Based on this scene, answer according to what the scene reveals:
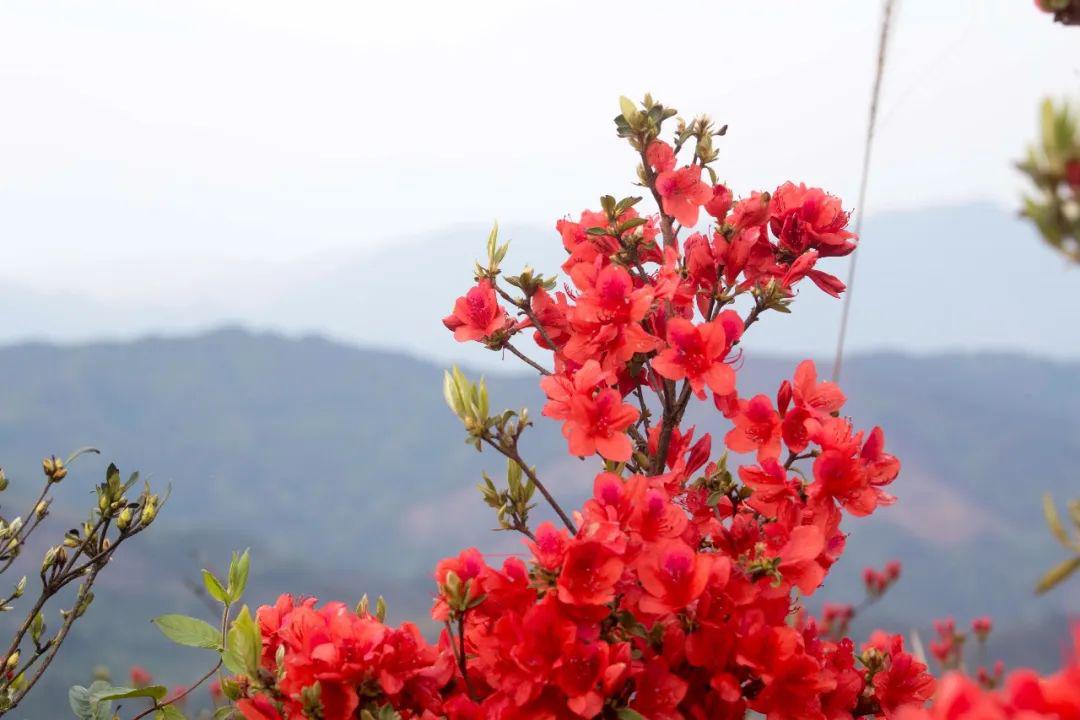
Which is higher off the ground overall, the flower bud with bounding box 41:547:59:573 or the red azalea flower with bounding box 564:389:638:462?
the red azalea flower with bounding box 564:389:638:462

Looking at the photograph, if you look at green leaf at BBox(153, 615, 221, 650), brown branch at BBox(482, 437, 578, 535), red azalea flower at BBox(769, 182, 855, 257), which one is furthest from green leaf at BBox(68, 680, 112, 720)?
red azalea flower at BBox(769, 182, 855, 257)

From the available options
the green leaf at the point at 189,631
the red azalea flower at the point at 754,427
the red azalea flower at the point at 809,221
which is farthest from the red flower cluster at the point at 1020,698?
the green leaf at the point at 189,631

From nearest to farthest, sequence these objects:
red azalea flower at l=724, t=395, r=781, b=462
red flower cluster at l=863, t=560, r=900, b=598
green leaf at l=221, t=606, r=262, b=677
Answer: green leaf at l=221, t=606, r=262, b=677 → red azalea flower at l=724, t=395, r=781, b=462 → red flower cluster at l=863, t=560, r=900, b=598

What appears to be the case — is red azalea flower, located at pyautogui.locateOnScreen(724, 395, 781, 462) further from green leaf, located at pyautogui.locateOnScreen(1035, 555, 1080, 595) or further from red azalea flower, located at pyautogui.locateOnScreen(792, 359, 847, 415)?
green leaf, located at pyautogui.locateOnScreen(1035, 555, 1080, 595)

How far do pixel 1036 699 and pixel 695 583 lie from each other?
46cm

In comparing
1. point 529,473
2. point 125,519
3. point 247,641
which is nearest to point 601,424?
point 529,473

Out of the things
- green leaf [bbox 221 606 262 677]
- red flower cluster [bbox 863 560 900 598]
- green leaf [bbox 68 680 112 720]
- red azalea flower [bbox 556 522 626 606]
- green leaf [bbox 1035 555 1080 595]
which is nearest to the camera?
green leaf [bbox 1035 555 1080 595]

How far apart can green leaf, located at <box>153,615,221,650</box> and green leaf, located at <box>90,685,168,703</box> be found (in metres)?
0.08

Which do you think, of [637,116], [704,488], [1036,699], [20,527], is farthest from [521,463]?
[20,527]

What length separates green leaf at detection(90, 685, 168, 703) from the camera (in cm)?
156

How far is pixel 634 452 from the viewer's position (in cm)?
168

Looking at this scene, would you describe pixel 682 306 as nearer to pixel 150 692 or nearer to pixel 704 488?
pixel 704 488

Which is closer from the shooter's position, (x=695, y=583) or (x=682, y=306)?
(x=695, y=583)

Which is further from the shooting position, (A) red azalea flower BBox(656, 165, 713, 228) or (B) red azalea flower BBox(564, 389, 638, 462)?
(A) red azalea flower BBox(656, 165, 713, 228)
